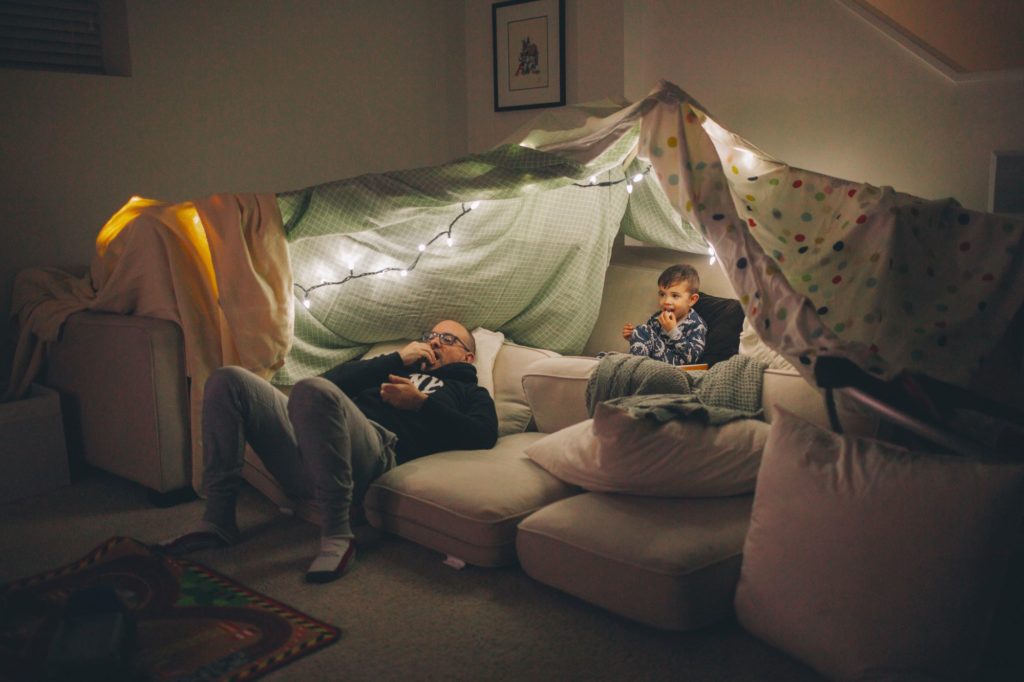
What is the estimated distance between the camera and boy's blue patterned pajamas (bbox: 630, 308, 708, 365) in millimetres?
2797

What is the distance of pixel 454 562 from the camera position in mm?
2268

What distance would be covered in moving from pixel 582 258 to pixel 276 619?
5.51 feet

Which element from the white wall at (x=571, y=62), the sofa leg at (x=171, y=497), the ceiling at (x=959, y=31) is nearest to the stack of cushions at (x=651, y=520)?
the sofa leg at (x=171, y=497)

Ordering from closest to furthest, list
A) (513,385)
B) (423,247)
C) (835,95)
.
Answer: (513,385) → (423,247) → (835,95)

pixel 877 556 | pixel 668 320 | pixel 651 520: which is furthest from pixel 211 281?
pixel 877 556

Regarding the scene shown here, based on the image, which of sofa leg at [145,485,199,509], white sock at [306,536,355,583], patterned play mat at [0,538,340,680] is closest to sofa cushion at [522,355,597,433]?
white sock at [306,536,355,583]

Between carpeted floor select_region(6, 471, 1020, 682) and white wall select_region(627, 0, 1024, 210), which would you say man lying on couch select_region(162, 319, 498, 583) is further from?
white wall select_region(627, 0, 1024, 210)

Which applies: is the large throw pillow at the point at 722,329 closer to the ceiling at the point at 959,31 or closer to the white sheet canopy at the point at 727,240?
the white sheet canopy at the point at 727,240

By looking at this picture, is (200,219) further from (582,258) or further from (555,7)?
(555,7)

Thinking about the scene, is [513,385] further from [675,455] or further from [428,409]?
[675,455]

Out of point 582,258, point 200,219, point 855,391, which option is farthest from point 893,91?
point 200,219

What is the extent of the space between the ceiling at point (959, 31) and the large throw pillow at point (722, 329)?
46.2 inches

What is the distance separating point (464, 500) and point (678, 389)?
70 cm

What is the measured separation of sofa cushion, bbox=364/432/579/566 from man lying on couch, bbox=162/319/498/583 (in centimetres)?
9
